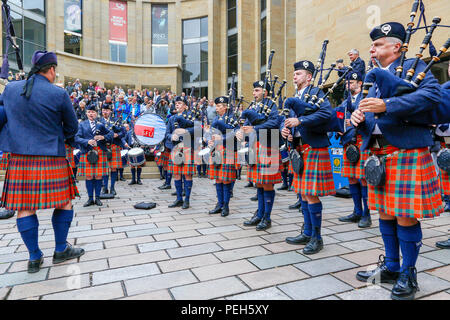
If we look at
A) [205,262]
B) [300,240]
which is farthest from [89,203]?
[300,240]

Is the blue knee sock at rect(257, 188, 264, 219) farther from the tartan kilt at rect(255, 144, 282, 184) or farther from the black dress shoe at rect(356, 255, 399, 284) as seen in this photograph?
Answer: the black dress shoe at rect(356, 255, 399, 284)

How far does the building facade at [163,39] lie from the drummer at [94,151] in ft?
33.8

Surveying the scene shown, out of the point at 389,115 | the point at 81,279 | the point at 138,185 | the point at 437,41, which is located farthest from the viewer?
the point at 138,185

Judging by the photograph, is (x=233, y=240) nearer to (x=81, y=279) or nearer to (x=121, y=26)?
(x=81, y=279)

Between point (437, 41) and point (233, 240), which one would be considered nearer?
point (233, 240)

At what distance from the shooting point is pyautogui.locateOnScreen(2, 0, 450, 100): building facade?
60.8 ft

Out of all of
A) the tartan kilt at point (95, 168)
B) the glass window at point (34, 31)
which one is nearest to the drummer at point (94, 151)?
the tartan kilt at point (95, 168)

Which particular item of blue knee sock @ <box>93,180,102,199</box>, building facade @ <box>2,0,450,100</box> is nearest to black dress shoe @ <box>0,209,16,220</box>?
blue knee sock @ <box>93,180,102,199</box>

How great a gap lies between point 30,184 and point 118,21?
2527 cm

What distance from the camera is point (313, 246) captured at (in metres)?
2.79

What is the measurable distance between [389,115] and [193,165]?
3724mm

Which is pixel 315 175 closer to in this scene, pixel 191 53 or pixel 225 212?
A: pixel 225 212

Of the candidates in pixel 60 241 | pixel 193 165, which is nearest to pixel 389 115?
pixel 60 241
